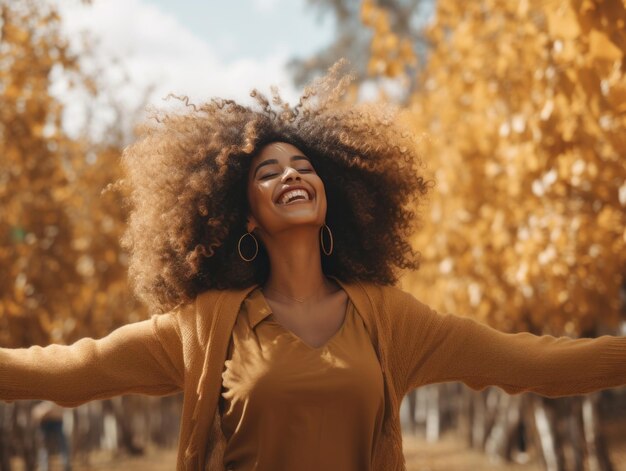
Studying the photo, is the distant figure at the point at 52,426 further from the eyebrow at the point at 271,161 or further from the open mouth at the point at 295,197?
the open mouth at the point at 295,197

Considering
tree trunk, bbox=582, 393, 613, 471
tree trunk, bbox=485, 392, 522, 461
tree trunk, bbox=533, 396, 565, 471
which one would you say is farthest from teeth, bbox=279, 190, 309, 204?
tree trunk, bbox=485, 392, 522, 461

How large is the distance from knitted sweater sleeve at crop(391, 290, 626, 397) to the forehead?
605 millimetres

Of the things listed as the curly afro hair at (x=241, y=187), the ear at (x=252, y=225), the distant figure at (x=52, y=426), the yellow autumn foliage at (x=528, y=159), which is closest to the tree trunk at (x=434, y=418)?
the distant figure at (x=52, y=426)

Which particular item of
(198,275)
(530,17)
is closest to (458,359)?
(198,275)

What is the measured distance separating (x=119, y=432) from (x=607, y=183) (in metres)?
16.6

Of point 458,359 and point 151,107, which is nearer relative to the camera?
point 458,359

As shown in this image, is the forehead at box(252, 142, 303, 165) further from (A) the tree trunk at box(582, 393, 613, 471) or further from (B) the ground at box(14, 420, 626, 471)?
(B) the ground at box(14, 420, 626, 471)

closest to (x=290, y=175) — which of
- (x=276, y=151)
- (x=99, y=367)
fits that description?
(x=276, y=151)

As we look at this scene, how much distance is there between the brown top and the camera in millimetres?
2518

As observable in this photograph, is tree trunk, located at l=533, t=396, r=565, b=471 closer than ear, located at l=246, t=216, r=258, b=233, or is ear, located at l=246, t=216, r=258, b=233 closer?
ear, located at l=246, t=216, r=258, b=233

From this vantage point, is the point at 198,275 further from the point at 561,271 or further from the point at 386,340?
the point at 561,271

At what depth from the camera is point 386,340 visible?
9.02 ft

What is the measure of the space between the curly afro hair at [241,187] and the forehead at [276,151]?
0.13 feet

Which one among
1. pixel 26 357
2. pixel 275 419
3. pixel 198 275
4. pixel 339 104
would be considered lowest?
pixel 275 419
